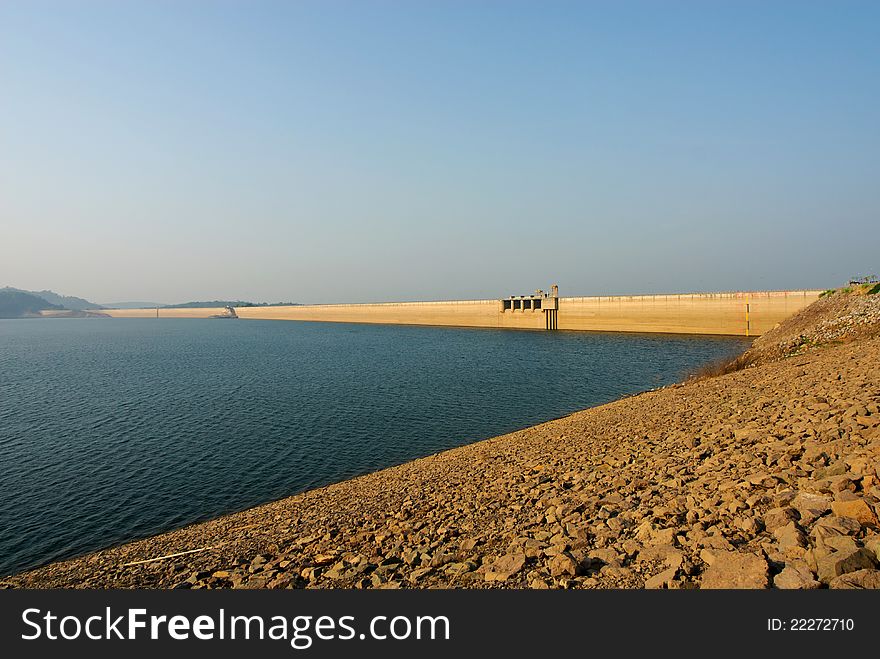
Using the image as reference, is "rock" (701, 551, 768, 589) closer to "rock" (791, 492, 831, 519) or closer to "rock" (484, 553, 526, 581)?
"rock" (791, 492, 831, 519)

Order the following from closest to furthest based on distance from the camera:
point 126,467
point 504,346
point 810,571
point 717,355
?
point 810,571
point 126,467
point 717,355
point 504,346

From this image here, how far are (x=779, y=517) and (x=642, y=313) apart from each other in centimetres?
8071

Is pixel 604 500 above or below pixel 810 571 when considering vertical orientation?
below

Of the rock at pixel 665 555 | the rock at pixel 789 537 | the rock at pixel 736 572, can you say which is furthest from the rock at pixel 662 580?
the rock at pixel 789 537

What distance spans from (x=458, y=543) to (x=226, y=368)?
52074 millimetres

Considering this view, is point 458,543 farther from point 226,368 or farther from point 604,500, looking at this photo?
point 226,368

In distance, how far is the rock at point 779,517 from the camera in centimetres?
708

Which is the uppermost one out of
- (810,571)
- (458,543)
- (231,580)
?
(810,571)

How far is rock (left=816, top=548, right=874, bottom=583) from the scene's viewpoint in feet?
18.3

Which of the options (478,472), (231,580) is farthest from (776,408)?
(231,580)

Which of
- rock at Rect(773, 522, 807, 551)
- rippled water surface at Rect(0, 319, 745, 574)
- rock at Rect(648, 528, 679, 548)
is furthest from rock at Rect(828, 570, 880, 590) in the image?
rippled water surface at Rect(0, 319, 745, 574)

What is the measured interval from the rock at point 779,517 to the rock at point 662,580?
197cm

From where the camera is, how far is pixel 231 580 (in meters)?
9.30

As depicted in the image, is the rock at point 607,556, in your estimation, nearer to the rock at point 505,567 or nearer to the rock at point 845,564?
the rock at point 505,567
